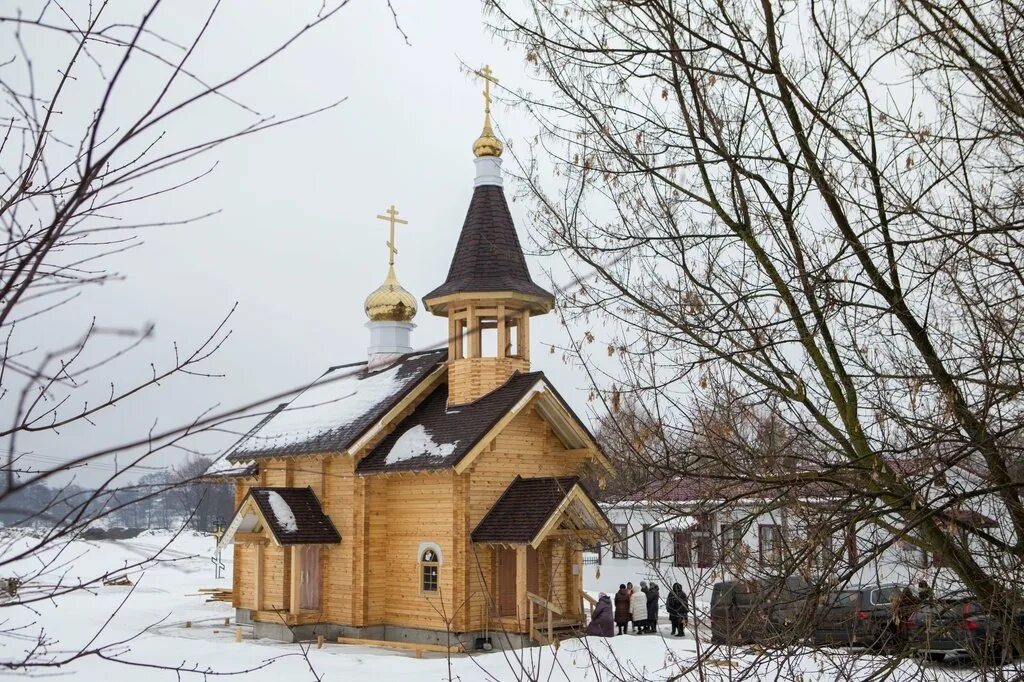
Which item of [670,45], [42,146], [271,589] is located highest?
[670,45]

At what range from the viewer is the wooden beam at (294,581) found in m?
18.2

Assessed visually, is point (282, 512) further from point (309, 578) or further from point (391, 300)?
point (391, 300)

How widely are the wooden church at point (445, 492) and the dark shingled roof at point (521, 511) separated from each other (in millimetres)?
33

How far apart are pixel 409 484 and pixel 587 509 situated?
3.53 metres

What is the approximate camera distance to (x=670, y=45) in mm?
4750

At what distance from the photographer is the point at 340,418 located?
19.3 meters

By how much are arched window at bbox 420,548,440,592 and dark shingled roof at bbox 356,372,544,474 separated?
5.65ft

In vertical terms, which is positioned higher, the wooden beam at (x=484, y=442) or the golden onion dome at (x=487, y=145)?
the golden onion dome at (x=487, y=145)

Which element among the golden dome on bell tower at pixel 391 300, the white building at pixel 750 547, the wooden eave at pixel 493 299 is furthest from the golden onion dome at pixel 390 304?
the white building at pixel 750 547

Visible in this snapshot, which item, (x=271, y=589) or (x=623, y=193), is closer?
(x=623, y=193)

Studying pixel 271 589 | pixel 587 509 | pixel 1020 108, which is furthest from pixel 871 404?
pixel 271 589

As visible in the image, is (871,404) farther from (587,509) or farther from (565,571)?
(565,571)

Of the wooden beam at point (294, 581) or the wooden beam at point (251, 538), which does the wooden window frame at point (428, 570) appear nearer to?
the wooden beam at point (294, 581)

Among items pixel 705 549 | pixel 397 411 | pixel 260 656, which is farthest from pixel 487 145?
pixel 705 549
